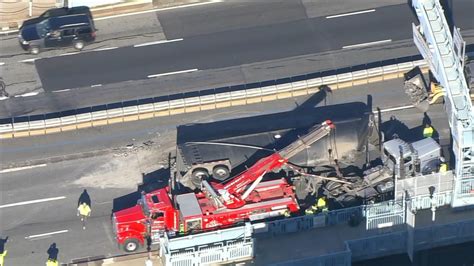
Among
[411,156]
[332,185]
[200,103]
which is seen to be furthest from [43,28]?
[411,156]

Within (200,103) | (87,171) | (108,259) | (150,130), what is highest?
(200,103)

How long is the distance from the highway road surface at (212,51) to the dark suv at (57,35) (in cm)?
63

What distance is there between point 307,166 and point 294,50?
12.1 metres

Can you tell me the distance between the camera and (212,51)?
3196 inches

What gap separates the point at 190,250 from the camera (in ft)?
216

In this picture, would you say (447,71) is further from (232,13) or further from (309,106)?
(232,13)

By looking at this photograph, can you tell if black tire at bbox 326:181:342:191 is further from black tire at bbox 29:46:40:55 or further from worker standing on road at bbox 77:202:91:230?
black tire at bbox 29:46:40:55

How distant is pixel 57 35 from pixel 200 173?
16.4m

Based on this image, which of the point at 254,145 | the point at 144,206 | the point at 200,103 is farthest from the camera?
the point at 200,103

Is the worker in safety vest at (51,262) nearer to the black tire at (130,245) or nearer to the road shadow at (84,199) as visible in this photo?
the black tire at (130,245)

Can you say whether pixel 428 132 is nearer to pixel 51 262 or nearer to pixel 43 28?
pixel 51 262

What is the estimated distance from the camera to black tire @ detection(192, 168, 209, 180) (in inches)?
2751

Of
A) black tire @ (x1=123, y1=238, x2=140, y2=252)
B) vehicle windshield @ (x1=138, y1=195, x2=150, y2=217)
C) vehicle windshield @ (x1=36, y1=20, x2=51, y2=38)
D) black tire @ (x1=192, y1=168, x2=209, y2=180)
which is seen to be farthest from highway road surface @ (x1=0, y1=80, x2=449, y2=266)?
vehicle windshield @ (x1=36, y1=20, x2=51, y2=38)

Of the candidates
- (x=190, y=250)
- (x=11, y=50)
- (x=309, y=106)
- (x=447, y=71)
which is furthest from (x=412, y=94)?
(x=11, y=50)
